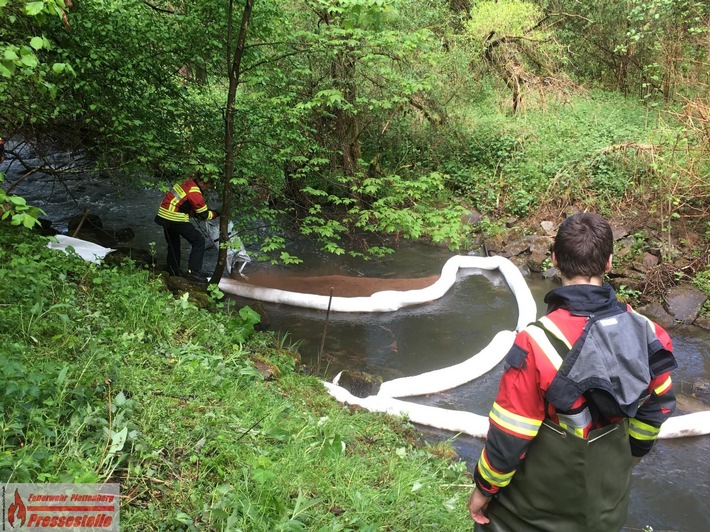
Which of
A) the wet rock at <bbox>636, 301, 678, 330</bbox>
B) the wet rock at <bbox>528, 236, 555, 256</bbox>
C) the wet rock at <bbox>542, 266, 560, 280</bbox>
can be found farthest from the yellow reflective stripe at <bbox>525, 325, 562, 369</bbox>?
the wet rock at <bbox>528, 236, 555, 256</bbox>

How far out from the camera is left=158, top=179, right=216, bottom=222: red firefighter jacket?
682 centimetres

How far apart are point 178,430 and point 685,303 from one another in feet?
27.4

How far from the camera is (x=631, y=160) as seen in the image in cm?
1058

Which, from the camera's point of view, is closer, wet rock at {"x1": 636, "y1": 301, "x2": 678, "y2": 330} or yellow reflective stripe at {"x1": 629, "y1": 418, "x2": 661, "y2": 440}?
yellow reflective stripe at {"x1": 629, "y1": 418, "x2": 661, "y2": 440}

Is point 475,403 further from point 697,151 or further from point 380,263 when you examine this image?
point 697,151

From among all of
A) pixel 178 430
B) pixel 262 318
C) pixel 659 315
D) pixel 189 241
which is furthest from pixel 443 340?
pixel 178 430

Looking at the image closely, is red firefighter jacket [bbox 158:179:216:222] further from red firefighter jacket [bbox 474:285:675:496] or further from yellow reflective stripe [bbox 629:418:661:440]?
yellow reflective stripe [bbox 629:418:661:440]

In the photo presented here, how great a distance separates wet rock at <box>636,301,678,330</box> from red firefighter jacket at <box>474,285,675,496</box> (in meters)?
7.32

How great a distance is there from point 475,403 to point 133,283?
3.97 metres

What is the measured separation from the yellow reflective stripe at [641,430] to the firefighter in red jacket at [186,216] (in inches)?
222

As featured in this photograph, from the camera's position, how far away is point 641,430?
189cm

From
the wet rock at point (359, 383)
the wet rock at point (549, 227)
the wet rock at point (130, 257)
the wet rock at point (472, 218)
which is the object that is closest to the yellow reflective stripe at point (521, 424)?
the wet rock at point (359, 383)

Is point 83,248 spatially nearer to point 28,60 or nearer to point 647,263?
point 28,60

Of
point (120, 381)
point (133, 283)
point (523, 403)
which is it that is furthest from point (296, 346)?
point (523, 403)
